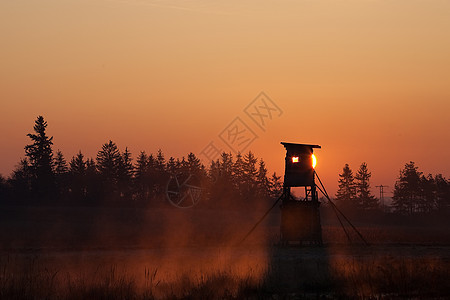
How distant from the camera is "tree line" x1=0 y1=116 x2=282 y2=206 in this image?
111562 mm

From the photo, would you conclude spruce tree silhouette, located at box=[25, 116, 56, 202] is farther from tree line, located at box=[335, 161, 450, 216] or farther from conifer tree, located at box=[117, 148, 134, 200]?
tree line, located at box=[335, 161, 450, 216]

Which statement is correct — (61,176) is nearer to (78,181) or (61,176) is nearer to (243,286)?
(78,181)

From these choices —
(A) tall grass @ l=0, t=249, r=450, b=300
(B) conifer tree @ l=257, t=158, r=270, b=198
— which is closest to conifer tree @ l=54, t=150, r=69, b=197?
(B) conifer tree @ l=257, t=158, r=270, b=198

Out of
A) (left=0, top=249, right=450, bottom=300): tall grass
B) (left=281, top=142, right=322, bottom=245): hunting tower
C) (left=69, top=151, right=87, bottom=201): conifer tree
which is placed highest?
(left=69, top=151, right=87, bottom=201): conifer tree

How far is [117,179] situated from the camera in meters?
130

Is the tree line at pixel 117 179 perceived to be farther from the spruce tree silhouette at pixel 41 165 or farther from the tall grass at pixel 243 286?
the tall grass at pixel 243 286

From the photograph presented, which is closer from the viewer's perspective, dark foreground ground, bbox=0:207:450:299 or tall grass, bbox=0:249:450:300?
tall grass, bbox=0:249:450:300

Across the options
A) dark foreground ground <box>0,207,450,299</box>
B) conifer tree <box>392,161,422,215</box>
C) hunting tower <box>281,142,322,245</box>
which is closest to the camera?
dark foreground ground <box>0,207,450,299</box>

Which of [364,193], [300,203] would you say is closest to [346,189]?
[364,193]

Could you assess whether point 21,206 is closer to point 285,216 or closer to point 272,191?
point 285,216

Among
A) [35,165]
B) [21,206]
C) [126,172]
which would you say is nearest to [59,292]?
[21,206]

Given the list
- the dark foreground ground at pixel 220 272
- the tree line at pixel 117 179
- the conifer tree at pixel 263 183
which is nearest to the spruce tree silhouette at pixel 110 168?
the tree line at pixel 117 179

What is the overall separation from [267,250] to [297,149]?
8.27 meters

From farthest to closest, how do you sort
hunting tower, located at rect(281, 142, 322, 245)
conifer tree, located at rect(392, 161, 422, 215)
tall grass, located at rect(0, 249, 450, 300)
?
conifer tree, located at rect(392, 161, 422, 215) → hunting tower, located at rect(281, 142, 322, 245) → tall grass, located at rect(0, 249, 450, 300)
